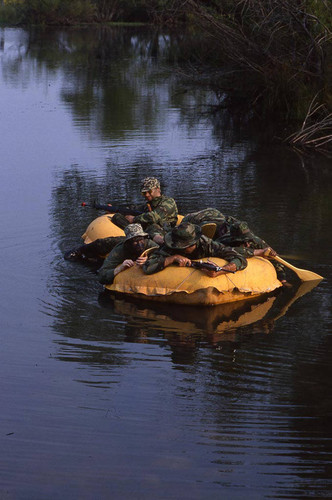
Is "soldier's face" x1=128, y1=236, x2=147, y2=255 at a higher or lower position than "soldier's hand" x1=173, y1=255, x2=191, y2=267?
higher

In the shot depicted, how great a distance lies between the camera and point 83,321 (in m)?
9.72

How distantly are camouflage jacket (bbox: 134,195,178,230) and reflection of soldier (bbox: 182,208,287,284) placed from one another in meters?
0.38

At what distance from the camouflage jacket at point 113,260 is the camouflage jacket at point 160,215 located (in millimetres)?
743

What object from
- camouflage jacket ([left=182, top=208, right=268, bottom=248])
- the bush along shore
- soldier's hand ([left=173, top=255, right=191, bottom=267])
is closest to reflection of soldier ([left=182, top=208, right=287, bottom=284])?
camouflage jacket ([left=182, top=208, right=268, bottom=248])

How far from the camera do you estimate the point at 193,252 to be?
33.7ft

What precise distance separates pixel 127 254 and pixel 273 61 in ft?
39.8

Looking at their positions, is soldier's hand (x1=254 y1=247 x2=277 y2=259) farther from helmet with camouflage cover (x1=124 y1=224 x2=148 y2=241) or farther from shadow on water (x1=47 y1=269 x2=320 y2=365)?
helmet with camouflage cover (x1=124 y1=224 x2=148 y2=241)

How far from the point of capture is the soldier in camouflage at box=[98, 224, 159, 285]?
10570 mm

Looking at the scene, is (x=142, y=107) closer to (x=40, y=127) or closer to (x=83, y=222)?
(x=40, y=127)

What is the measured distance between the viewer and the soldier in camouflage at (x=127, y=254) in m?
10.6

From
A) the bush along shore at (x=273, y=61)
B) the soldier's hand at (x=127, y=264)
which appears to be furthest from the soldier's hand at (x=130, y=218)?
the bush along shore at (x=273, y=61)

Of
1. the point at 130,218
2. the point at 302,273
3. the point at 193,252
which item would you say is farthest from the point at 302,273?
the point at 130,218

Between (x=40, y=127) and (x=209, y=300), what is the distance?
543 inches

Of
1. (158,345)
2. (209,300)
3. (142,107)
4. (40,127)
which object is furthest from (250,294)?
(142,107)
